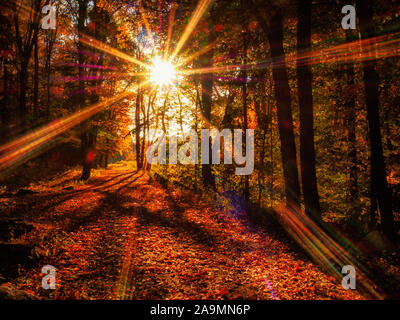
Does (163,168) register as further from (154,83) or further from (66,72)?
(66,72)

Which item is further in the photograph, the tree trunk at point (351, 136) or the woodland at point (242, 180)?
the tree trunk at point (351, 136)

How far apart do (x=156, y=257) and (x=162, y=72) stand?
16.4 meters

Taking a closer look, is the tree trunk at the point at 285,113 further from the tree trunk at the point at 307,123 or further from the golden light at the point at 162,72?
the golden light at the point at 162,72

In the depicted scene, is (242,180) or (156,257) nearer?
(156,257)

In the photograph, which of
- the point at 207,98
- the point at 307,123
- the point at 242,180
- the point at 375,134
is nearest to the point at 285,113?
the point at 307,123

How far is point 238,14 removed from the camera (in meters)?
7.11

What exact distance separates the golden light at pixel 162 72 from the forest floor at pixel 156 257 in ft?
36.1

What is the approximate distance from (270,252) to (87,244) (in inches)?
213

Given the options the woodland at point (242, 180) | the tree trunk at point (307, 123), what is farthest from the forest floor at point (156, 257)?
the tree trunk at point (307, 123)

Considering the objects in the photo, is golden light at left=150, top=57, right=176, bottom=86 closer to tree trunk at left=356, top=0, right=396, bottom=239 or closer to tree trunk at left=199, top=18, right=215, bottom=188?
tree trunk at left=199, top=18, right=215, bottom=188

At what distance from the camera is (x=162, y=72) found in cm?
1900

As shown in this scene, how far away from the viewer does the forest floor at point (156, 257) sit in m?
4.71

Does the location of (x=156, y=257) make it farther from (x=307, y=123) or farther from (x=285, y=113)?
(x=285, y=113)
